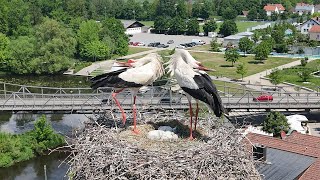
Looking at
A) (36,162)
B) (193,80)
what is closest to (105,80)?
(193,80)

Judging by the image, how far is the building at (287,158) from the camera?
1662cm

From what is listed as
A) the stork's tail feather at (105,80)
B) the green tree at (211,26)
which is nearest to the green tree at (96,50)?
the green tree at (211,26)

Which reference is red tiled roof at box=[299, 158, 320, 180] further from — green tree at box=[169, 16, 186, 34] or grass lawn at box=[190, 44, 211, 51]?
green tree at box=[169, 16, 186, 34]

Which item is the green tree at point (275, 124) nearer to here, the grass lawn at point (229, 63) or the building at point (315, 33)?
the grass lawn at point (229, 63)

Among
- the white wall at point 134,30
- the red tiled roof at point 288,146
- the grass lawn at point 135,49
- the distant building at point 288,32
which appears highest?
the red tiled roof at point 288,146

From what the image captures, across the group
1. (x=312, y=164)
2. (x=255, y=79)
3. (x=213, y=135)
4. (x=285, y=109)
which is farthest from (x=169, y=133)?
(x=255, y=79)

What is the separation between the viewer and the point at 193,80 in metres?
9.77

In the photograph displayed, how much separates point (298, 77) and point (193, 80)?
42.8 meters

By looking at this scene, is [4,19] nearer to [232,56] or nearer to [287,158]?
[232,56]

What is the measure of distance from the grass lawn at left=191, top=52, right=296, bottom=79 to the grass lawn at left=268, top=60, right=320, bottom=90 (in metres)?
2.90

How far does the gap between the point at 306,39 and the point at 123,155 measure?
227 feet

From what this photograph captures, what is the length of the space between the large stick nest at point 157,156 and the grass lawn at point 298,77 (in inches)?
1435

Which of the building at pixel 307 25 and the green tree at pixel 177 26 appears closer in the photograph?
the building at pixel 307 25

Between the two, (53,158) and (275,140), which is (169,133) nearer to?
(275,140)
